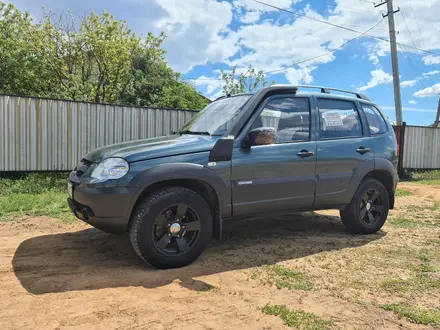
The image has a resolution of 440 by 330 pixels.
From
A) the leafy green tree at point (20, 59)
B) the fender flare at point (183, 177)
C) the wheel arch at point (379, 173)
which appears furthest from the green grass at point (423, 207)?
the leafy green tree at point (20, 59)

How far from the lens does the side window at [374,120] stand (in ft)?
18.1

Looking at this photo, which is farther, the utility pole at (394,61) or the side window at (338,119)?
the utility pole at (394,61)

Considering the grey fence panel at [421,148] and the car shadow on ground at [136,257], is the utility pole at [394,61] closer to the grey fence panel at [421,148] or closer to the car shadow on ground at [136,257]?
the grey fence panel at [421,148]

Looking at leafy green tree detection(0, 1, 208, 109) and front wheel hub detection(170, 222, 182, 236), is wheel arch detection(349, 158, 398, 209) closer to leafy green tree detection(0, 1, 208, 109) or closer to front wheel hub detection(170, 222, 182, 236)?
front wheel hub detection(170, 222, 182, 236)

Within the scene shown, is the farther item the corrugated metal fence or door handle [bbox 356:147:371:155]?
the corrugated metal fence

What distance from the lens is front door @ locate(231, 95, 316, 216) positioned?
4.30 meters

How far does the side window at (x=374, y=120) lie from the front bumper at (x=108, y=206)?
3565mm

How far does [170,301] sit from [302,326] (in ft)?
3.59

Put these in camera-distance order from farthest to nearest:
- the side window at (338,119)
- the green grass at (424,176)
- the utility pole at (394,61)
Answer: the utility pole at (394,61)
the green grass at (424,176)
the side window at (338,119)

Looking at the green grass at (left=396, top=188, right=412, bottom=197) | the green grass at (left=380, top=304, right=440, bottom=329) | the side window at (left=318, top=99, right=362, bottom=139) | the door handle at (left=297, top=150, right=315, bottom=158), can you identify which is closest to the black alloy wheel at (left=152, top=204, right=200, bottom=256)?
the door handle at (left=297, top=150, right=315, bottom=158)

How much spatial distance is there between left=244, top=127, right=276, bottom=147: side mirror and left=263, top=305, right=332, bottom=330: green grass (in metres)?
1.77

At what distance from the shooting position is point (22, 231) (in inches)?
213

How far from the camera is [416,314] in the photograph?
10.1ft

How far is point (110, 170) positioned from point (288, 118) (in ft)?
7.33
